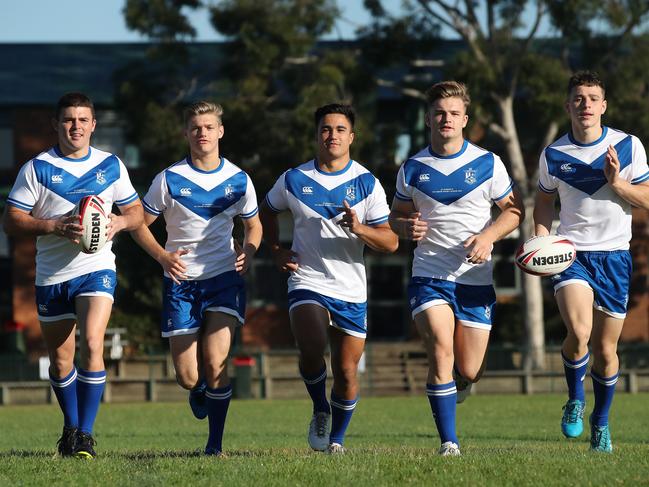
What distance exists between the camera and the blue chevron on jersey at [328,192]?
9.97m

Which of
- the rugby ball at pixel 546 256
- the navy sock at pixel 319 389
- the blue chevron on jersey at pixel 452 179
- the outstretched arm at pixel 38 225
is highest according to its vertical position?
the blue chevron on jersey at pixel 452 179

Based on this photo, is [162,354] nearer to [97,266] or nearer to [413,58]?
[413,58]

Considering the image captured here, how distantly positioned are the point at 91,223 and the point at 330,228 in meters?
1.95

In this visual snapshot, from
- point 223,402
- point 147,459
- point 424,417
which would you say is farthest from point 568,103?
point 424,417

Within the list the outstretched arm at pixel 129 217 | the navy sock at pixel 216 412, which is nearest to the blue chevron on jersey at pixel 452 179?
the outstretched arm at pixel 129 217

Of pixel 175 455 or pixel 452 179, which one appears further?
pixel 175 455

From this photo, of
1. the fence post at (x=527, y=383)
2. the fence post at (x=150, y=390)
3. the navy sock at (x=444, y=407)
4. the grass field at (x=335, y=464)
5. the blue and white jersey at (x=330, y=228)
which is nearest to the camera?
the grass field at (x=335, y=464)

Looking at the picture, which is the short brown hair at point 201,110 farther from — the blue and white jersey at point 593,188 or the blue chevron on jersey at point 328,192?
the blue and white jersey at point 593,188

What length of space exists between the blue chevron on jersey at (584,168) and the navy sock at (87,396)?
406cm

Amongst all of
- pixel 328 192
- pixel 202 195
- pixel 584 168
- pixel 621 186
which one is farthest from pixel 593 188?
pixel 202 195

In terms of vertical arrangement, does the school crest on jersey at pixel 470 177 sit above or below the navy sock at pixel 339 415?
above

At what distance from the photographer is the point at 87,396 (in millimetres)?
9734

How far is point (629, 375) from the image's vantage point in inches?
1133

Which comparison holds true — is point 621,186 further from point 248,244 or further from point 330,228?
point 248,244
